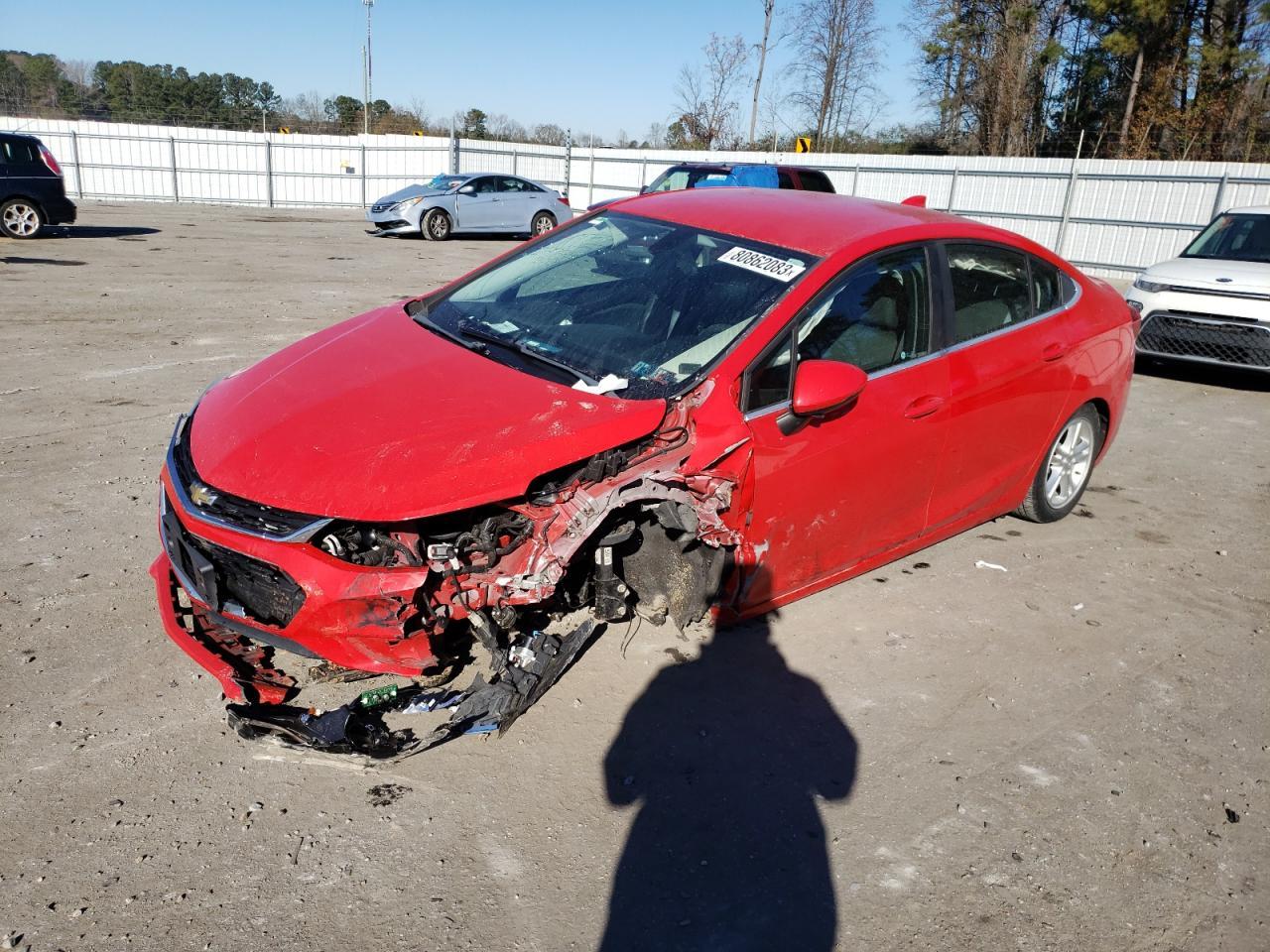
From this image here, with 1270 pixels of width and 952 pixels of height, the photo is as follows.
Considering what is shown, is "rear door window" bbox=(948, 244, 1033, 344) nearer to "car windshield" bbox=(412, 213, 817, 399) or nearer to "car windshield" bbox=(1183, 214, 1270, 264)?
"car windshield" bbox=(412, 213, 817, 399)

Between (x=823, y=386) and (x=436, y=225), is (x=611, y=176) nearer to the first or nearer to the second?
(x=436, y=225)

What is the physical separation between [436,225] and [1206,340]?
15572 millimetres

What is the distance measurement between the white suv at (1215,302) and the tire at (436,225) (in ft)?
48.2

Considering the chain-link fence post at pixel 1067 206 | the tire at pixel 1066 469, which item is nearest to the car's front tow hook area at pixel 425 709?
the tire at pixel 1066 469

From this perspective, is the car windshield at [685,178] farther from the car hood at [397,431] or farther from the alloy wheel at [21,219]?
the car hood at [397,431]

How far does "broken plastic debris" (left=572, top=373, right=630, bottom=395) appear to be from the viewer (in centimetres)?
328

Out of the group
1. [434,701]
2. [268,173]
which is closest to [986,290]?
[434,701]

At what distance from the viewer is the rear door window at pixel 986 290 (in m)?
4.14

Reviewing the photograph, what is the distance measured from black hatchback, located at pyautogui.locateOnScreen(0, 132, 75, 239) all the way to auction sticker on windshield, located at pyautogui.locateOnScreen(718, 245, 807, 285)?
616 inches

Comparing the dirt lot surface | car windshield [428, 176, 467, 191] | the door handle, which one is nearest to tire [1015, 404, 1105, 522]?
the dirt lot surface

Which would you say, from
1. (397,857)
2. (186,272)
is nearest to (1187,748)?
(397,857)

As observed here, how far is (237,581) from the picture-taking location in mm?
2881

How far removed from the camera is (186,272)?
42.3ft

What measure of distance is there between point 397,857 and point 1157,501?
5141 mm
